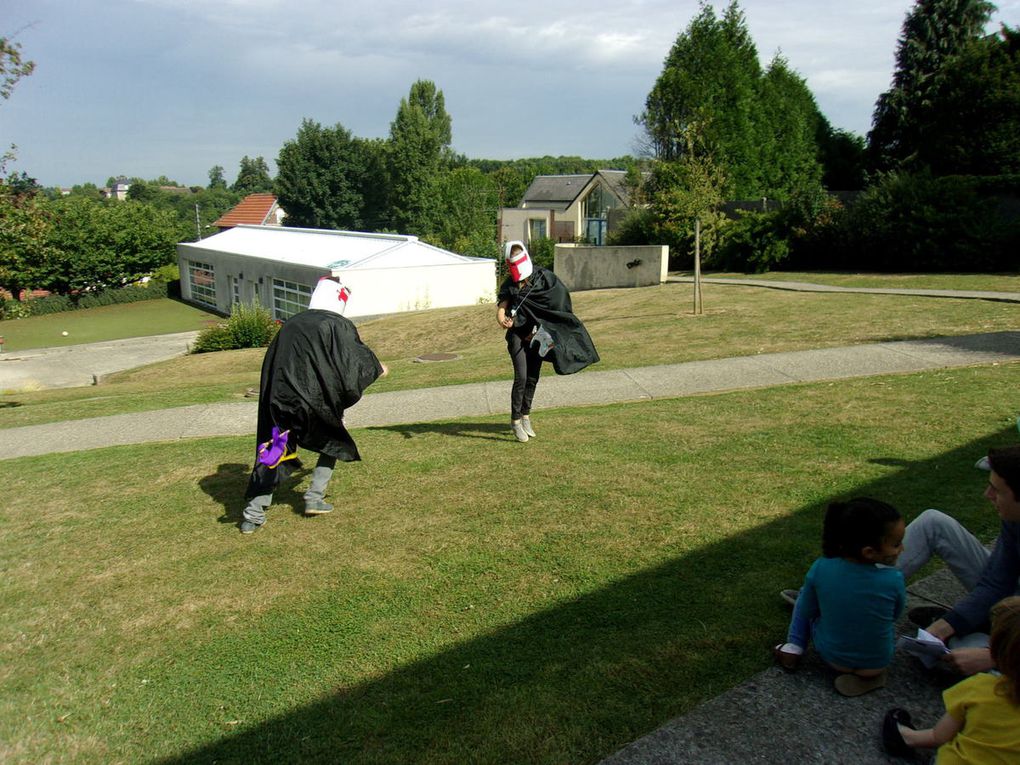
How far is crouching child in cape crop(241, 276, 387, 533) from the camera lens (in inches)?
221

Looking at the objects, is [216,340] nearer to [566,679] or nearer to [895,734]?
[566,679]

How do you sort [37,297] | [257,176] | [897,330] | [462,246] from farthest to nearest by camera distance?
[257,176], [462,246], [37,297], [897,330]

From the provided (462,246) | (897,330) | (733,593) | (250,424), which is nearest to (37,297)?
(462,246)

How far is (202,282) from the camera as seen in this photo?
1716 inches

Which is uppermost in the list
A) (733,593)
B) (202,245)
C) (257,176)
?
(257,176)

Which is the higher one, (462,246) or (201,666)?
(462,246)

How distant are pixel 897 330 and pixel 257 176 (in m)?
147

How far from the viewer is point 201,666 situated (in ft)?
13.1

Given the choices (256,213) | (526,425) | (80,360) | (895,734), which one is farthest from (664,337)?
(256,213)

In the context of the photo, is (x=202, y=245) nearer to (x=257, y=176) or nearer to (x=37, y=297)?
(x=37, y=297)

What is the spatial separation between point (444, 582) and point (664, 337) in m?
9.22

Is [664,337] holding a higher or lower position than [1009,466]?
lower

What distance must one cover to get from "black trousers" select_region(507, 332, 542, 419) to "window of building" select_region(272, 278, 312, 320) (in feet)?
80.7

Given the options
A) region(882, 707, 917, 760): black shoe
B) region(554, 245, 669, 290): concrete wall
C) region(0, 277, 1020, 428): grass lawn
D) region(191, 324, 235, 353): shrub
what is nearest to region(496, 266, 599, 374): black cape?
region(0, 277, 1020, 428): grass lawn
